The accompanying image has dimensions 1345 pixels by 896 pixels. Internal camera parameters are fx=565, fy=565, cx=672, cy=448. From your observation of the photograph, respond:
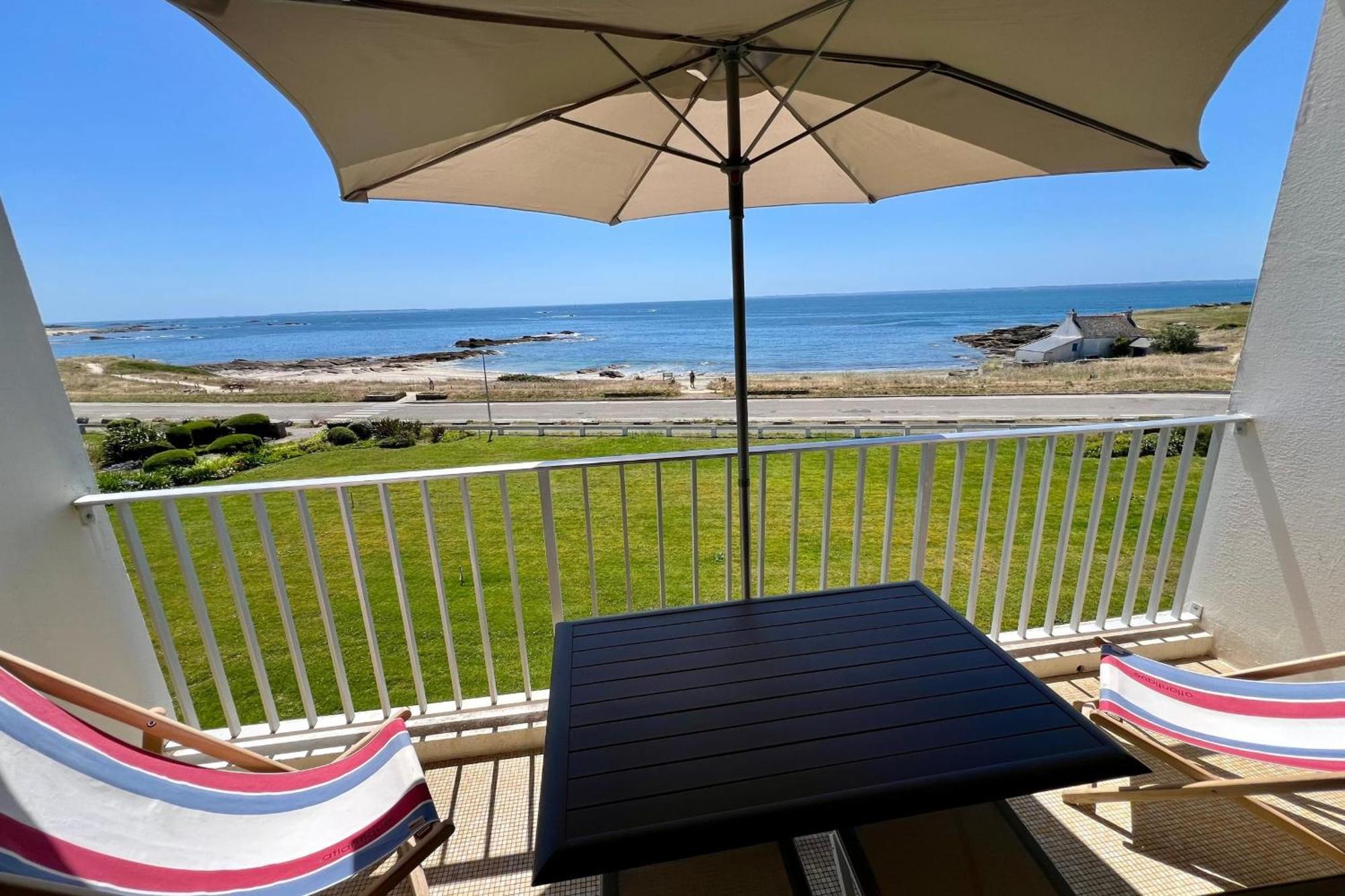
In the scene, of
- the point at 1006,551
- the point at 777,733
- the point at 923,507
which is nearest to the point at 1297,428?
the point at 1006,551

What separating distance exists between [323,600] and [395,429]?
17782 mm

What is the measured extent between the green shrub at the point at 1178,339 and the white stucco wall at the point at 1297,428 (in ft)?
69.2

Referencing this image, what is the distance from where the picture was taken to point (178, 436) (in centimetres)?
1596

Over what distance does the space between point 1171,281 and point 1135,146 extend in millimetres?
78683

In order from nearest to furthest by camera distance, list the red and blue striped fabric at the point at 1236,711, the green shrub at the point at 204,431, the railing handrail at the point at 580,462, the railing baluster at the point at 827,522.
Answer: the red and blue striped fabric at the point at 1236,711, the railing handrail at the point at 580,462, the railing baluster at the point at 827,522, the green shrub at the point at 204,431

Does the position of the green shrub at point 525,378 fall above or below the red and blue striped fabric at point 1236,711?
below

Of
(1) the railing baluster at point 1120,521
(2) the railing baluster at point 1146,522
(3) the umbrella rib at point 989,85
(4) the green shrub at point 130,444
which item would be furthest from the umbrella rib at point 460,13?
(4) the green shrub at point 130,444

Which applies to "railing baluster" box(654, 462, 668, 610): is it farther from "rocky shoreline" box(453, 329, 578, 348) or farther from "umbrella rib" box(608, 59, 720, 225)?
"rocky shoreline" box(453, 329, 578, 348)

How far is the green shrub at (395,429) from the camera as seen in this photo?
1772 cm

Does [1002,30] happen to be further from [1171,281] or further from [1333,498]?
[1171,281]

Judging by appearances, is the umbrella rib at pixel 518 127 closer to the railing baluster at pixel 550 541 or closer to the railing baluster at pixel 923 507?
the railing baluster at pixel 550 541

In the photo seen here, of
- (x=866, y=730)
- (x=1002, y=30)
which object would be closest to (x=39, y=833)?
(x=866, y=730)

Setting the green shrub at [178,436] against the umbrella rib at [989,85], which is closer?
the umbrella rib at [989,85]

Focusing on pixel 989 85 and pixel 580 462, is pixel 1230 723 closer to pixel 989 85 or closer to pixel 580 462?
pixel 989 85
